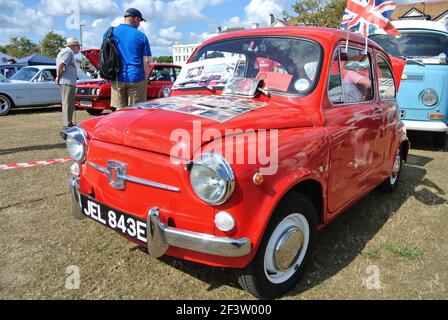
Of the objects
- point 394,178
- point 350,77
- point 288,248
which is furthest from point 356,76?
point 288,248

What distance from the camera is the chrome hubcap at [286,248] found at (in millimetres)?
2115

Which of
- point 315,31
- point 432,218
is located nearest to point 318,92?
point 315,31

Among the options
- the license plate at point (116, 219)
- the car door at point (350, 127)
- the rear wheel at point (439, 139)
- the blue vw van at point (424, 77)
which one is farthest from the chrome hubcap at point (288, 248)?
the rear wheel at point (439, 139)

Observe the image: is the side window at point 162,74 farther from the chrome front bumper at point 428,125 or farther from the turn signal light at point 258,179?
the turn signal light at point 258,179

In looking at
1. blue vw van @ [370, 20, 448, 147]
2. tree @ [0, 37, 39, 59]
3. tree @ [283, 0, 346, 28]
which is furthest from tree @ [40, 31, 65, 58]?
blue vw van @ [370, 20, 448, 147]

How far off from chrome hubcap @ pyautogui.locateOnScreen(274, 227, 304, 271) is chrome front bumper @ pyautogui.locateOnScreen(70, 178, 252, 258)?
1.19 ft

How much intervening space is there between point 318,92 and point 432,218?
2067 mm

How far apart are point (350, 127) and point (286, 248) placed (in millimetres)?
1136

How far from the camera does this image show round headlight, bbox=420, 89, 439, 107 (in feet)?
19.8

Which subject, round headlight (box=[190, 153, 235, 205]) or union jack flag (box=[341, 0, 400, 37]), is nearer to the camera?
round headlight (box=[190, 153, 235, 205])

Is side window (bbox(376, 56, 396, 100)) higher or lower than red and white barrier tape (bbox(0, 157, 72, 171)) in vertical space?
higher

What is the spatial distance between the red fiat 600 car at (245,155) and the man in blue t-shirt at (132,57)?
1588 millimetres
